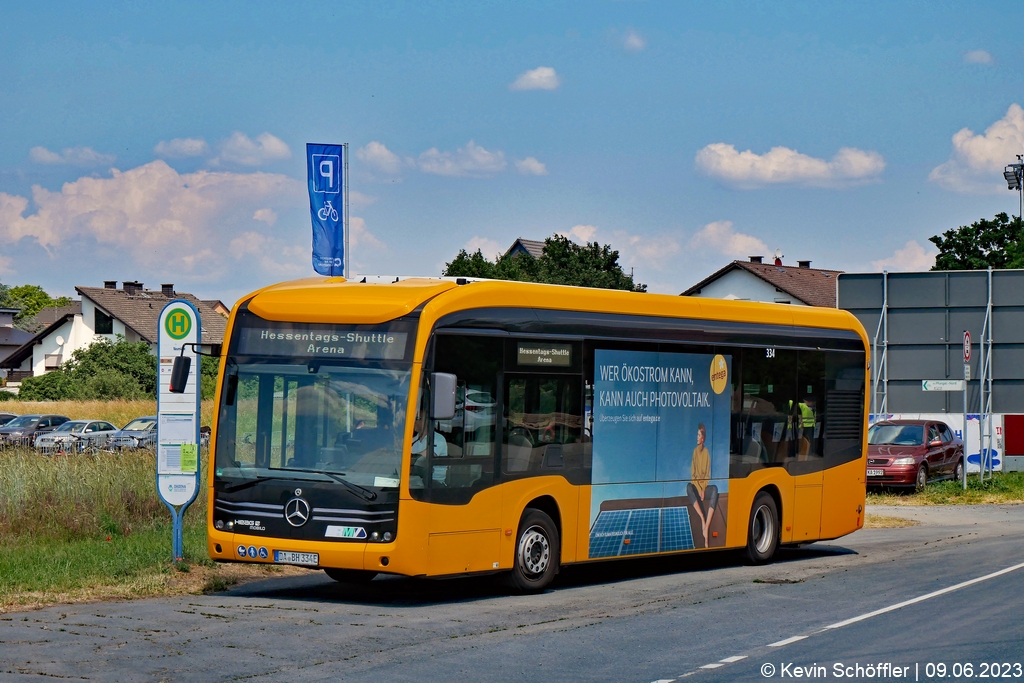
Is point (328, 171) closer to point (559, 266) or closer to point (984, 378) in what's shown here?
point (984, 378)

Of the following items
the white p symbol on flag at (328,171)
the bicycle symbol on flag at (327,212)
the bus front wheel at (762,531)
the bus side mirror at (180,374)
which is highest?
the white p symbol on flag at (328,171)

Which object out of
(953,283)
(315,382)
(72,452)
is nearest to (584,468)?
(315,382)

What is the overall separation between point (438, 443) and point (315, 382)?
1292 mm

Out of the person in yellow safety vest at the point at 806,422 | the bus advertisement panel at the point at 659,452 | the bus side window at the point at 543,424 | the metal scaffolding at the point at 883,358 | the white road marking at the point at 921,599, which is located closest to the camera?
the white road marking at the point at 921,599

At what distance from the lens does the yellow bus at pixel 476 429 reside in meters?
12.1

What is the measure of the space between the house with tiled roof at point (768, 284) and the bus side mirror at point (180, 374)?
58994mm

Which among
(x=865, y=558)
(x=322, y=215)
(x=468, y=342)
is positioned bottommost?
(x=865, y=558)

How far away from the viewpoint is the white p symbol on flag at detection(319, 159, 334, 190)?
72.8 feet

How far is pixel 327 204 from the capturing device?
867 inches

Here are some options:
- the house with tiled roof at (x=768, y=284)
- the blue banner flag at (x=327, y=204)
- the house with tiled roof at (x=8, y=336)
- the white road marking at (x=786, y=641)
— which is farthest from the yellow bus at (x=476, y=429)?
the house with tiled roof at (x=8, y=336)

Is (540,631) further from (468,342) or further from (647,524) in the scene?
(647,524)

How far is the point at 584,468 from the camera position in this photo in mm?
13961

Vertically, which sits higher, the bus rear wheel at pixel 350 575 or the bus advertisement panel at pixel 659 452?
the bus advertisement panel at pixel 659 452

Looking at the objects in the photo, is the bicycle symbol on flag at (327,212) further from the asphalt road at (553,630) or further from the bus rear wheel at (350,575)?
the bus rear wheel at (350,575)
